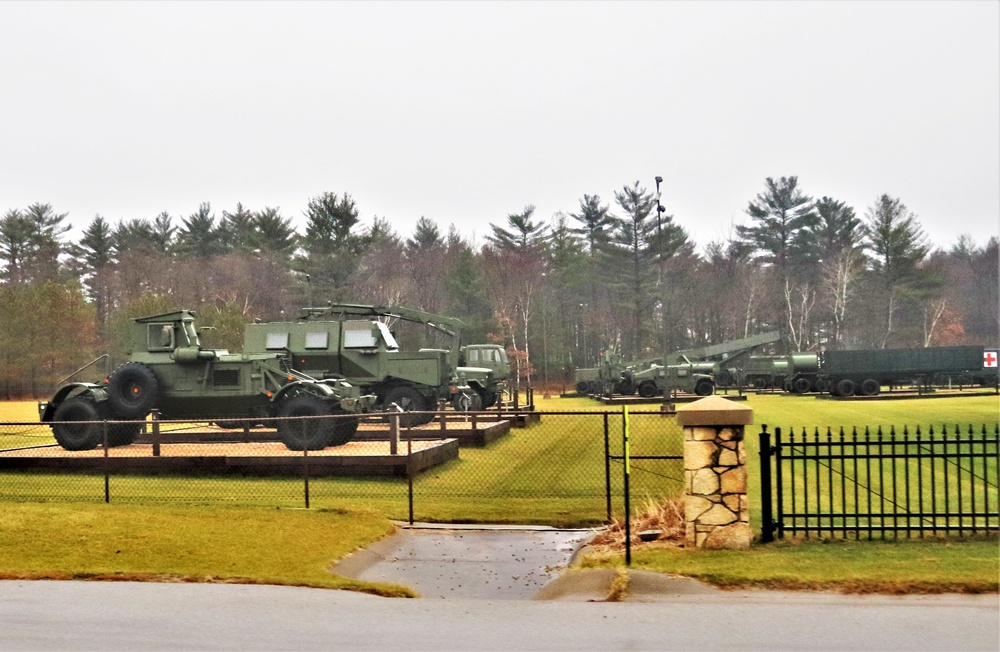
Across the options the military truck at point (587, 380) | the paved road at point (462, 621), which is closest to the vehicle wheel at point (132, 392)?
the paved road at point (462, 621)

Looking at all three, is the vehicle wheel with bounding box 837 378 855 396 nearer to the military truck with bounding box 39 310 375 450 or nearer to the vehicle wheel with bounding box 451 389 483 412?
the vehicle wheel with bounding box 451 389 483 412

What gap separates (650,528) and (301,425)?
9977 millimetres

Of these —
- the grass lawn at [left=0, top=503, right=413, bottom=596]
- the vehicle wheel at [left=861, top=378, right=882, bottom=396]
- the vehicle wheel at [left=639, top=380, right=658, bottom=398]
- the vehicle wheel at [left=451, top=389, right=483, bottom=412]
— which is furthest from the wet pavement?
the vehicle wheel at [left=861, top=378, right=882, bottom=396]

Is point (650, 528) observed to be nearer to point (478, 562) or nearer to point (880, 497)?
point (478, 562)

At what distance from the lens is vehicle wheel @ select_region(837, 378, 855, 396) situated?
4550 cm

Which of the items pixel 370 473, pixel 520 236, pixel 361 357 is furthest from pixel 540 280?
pixel 370 473

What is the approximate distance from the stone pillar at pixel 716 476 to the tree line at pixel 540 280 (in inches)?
1820

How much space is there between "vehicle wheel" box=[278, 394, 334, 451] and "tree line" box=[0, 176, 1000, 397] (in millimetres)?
34599

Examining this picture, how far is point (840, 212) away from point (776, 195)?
4.42 m

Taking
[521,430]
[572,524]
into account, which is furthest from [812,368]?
[572,524]

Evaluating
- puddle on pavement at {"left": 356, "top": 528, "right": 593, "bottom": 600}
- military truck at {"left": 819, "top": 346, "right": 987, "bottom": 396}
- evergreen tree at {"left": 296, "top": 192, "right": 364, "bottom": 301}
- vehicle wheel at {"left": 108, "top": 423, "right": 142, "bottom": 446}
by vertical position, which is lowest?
puddle on pavement at {"left": 356, "top": 528, "right": 593, "bottom": 600}

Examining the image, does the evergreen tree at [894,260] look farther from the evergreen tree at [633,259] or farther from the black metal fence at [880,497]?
the black metal fence at [880,497]

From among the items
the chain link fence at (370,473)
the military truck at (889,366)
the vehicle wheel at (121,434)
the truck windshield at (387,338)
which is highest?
the truck windshield at (387,338)

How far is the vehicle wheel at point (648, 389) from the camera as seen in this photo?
157 feet
